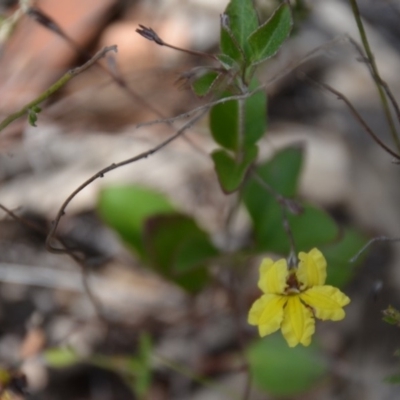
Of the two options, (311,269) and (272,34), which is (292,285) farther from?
(272,34)

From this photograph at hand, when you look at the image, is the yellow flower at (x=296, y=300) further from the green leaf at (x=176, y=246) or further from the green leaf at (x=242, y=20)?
the green leaf at (x=176, y=246)

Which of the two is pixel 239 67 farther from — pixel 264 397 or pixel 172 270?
pixel 264 397

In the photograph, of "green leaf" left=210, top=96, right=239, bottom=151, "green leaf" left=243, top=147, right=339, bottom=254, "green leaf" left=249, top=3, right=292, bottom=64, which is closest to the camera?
"green leaf" left=249, top=3, right=292, bottom=64

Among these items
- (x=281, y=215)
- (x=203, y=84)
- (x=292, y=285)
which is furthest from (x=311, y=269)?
(x=281, y=215)

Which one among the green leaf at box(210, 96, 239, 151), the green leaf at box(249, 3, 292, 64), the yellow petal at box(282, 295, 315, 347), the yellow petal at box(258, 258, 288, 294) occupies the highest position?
the green leaf at box(210, 96, 239, 151)

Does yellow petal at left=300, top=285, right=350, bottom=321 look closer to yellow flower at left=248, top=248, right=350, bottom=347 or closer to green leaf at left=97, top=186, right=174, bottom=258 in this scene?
yellow flower at left=248, top=248, right=350, bottom=347

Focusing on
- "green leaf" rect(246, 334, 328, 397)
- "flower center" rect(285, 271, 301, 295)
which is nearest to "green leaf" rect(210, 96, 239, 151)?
"flower center" rect(285, 271, 301, 295)

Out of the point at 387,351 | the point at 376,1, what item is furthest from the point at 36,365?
the point at 376,1
